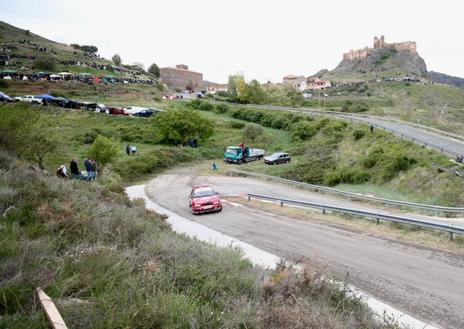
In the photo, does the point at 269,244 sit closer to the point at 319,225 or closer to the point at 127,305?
the point at 319,225

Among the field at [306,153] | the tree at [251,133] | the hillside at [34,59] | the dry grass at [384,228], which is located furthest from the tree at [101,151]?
the hillside at [34,59]

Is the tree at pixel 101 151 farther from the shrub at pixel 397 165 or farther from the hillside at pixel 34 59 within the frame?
the hillside at pixel 34 59

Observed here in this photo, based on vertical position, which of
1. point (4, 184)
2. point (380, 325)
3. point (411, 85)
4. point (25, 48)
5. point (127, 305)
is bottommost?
point (380, 325)

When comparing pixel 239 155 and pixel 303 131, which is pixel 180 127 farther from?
pixel 303 131

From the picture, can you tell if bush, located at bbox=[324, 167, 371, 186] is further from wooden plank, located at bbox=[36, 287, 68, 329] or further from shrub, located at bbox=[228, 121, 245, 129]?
shrub, located at bbox=[228, 121, 245, 129]

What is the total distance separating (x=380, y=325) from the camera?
6.02 m

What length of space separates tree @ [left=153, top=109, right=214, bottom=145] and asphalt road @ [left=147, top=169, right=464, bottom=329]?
2930 centimetres

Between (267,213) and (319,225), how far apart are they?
159 inches

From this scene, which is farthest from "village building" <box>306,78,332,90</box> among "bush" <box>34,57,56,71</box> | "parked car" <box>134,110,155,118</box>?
"parked car" <box>134,110,155,118</box>

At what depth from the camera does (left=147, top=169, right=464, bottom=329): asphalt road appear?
27.1 ft

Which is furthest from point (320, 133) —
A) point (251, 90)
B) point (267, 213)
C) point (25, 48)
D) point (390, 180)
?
point (25, 48)

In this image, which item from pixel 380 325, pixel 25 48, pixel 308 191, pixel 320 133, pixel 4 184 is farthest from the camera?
pixel 25 48

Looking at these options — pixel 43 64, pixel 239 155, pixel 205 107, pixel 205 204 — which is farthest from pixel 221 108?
pixel 205 204

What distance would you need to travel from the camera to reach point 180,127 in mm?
49625
